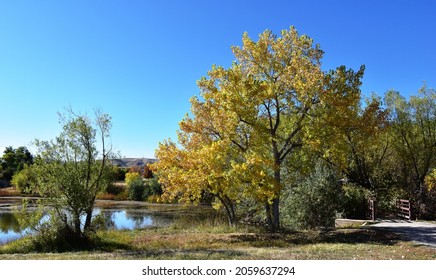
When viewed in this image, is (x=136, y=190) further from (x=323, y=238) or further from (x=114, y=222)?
(x=323, y=238)

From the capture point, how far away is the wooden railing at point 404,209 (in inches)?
1001

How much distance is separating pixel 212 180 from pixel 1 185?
70.4 m

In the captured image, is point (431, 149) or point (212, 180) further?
point (431, 149)

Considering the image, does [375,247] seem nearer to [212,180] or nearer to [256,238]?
[256,238]

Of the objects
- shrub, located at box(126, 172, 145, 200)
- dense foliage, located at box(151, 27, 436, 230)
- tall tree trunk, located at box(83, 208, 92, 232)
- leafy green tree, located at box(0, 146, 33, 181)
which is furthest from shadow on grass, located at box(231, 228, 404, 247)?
leafy green tree, located at box(0, 146, 33, 181)

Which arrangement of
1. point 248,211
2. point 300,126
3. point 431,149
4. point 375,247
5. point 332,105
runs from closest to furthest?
point 375,247 → point 332,105 → point 300,126 → point 248,211 → point 431,149

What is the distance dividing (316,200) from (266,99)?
8843 millimetres

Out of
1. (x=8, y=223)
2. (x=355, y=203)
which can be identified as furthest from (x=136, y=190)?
(x=355, y=203)

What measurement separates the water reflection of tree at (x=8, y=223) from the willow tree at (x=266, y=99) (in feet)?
45.8

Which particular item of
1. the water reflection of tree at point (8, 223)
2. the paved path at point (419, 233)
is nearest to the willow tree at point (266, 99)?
the paved path at point (419, 233)

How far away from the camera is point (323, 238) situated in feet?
55.1

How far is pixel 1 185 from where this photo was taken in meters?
73.1
